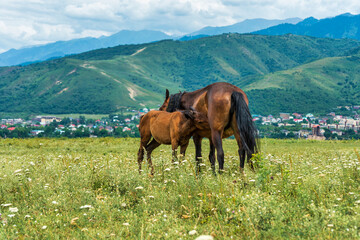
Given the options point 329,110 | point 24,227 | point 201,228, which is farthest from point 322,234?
point 329,110

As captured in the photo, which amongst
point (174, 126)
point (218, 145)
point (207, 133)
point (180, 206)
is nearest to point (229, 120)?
point (218, 145)

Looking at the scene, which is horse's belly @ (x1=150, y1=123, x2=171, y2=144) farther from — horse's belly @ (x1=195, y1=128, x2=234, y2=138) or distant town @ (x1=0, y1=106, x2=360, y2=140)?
distant town @ (x1=0, y1=106, x2=360, y2=140)

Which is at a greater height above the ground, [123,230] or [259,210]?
[259,210]

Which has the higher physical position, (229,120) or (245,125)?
(229,120)

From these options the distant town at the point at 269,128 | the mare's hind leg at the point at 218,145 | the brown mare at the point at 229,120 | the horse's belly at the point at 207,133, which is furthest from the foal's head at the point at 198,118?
the distant town at the point at 269,128

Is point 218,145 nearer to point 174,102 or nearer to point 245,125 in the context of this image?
point 245,125

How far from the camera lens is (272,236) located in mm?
4535

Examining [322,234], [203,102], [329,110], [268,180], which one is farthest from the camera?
[329,110]

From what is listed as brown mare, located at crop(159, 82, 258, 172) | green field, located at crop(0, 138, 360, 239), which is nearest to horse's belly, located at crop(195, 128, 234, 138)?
brown mare, located at crop(159, 82, 258, 172)

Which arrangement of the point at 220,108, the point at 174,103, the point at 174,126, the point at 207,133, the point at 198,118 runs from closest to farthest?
the point at 220,108 → the point at 198,118 → the point at 174,126 → the point at 207,133 → the point at 174,103

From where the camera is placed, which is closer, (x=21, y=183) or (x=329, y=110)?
(x=21, y=183)

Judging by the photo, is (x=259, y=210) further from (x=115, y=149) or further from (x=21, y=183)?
(x=115, y=149)

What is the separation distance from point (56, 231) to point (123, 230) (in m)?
1.20

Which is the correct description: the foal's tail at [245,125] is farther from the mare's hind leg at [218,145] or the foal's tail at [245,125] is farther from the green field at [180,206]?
the green field at [180,206]
